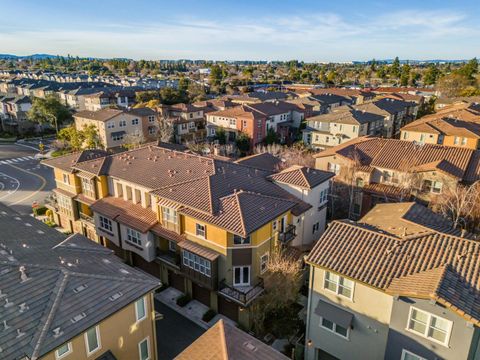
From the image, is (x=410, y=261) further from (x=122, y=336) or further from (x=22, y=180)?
(x=22, y=180)

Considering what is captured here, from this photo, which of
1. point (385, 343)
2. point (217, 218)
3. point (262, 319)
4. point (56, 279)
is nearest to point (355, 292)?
point (385, 343)

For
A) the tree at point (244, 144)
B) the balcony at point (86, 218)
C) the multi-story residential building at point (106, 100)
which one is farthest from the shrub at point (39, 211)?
the multi-story residential building at point (106, 100)

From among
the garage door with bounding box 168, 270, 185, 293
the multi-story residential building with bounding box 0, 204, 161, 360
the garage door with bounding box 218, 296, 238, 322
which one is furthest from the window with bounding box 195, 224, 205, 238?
the multi-story residential building with bounding box 0, 204, 161, 360

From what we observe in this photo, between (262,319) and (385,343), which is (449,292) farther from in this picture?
(262,319)

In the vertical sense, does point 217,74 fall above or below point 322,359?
above

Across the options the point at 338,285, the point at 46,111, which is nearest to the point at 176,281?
the point at 338,285
